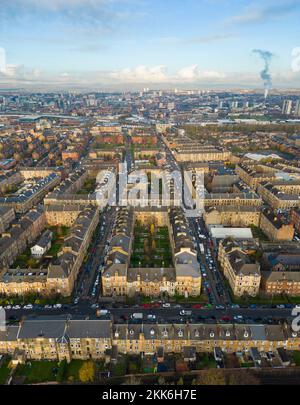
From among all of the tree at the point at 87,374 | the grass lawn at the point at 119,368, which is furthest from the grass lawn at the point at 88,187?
the tree at the point at 87,374

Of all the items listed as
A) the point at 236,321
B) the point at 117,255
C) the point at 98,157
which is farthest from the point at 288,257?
the point at 98,157

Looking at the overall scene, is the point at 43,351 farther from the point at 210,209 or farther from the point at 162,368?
the point at 210,209

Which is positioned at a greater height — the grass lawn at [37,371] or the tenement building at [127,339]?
the tenement building at [127,339]

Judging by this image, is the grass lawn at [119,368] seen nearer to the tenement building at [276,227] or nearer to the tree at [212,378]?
the tree at [212,378]

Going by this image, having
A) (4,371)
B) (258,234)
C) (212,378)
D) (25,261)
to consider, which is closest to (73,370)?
(4,371)

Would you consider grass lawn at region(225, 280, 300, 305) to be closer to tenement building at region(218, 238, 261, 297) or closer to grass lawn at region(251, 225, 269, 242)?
tenement building at region(218, 238, 261, 297)
